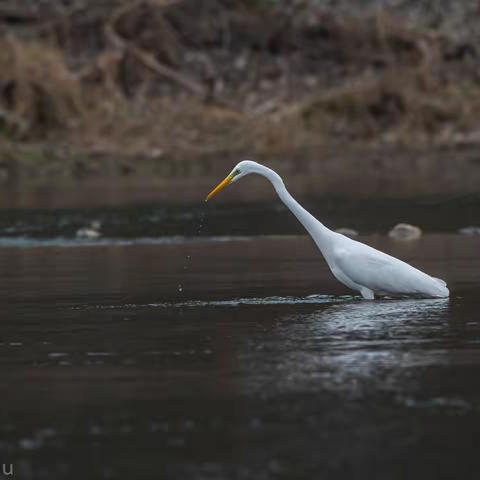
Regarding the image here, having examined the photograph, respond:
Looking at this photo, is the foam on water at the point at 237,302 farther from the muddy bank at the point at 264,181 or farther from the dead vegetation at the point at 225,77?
the dead vegetation at the point at 225,77

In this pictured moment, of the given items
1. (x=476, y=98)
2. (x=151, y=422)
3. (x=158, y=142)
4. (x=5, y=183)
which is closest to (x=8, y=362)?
(x=151, y=422)

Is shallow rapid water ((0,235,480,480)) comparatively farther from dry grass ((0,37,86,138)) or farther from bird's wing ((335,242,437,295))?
dry grass ((0,37,86,138))

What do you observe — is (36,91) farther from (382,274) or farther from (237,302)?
(382,274)

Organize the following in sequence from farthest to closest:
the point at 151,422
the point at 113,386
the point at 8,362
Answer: the point at 8,362
the point at 113,386
the point at 151,422

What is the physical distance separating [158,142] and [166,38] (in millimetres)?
4112

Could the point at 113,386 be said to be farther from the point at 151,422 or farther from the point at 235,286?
the point at 235,286

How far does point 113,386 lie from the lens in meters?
10.4

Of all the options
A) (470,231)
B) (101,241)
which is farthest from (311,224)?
(101,241)

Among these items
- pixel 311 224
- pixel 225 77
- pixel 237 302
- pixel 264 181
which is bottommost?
pixel 237 302

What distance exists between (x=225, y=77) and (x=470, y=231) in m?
19.0

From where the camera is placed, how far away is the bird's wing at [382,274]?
14.1 metres

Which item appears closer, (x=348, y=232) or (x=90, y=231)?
(x=348, y=232)

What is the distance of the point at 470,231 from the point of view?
68.7ft

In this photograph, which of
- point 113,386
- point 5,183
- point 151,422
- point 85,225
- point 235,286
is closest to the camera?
point 151,422
